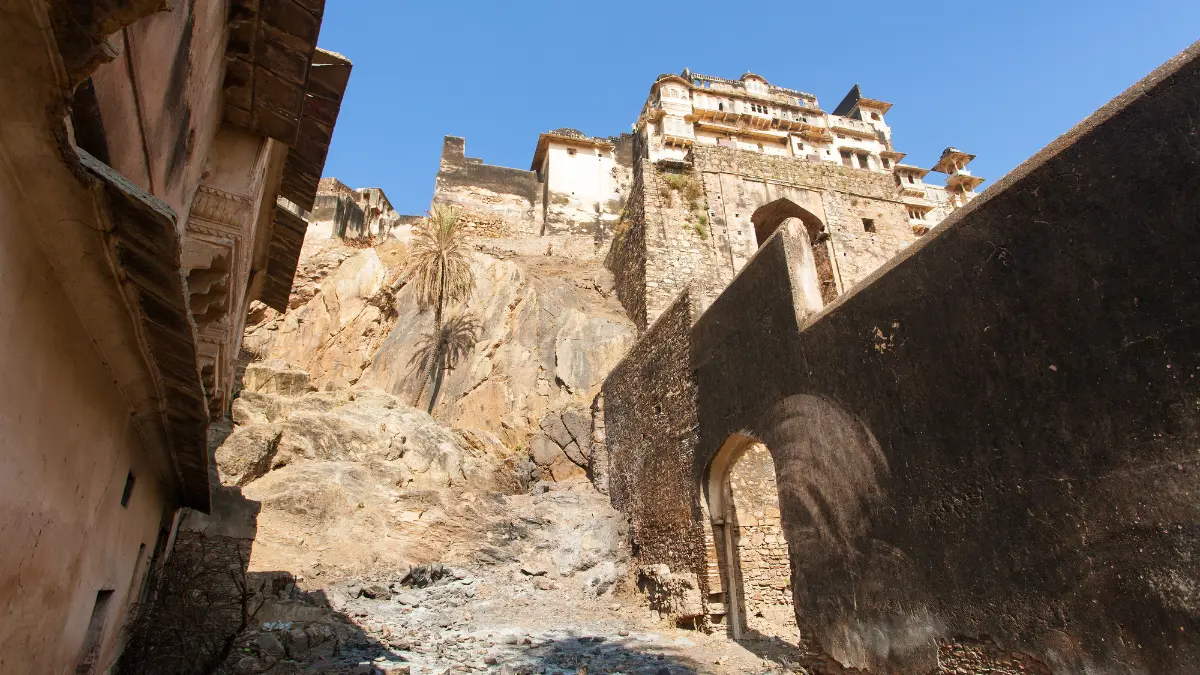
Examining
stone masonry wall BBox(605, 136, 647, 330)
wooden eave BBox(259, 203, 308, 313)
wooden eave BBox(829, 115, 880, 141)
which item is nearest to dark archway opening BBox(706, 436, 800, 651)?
wooden eave BBox(259, 203, 308, 313)

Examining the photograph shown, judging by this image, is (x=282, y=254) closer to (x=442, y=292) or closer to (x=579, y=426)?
(x=579, y=426)

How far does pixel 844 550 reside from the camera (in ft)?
19.5

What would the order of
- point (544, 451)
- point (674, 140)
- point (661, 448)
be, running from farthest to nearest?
point (674, 140) → point (544, 451) → point (661, 448)

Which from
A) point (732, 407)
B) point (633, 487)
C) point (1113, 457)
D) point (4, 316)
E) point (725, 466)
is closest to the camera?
point (4, 316)

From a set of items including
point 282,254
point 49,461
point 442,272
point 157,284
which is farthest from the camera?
point 442,272

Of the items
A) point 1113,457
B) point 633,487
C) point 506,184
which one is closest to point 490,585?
point 633,487

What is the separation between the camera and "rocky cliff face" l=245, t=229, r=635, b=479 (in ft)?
55.9

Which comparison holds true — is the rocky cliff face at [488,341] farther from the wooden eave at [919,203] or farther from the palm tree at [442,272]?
the wooden eave at [919,203]

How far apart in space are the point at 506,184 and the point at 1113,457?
106 feet

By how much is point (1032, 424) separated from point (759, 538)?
6.12 m

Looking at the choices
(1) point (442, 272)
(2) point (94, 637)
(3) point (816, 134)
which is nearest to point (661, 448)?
A: (2) point (94, 637)

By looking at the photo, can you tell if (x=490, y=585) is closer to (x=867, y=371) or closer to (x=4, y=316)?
(x=867, y=371)

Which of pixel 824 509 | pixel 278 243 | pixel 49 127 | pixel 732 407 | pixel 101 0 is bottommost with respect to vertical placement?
Answer: pixel 824 509

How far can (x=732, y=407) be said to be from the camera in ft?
28.2
